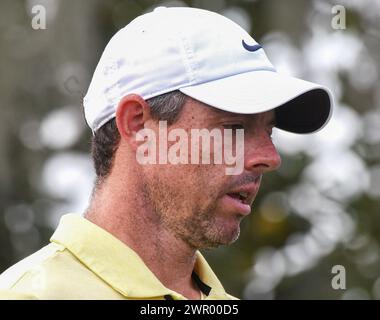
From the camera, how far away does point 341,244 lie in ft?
26.3

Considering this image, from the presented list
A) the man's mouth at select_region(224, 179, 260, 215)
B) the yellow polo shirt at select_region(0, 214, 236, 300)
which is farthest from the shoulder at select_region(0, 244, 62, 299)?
the man's mouth at select_region(224, 179, 260, 215)

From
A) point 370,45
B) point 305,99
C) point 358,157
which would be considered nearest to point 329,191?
point 358,157

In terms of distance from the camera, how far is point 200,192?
2.61 m

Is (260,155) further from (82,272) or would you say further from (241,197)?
(82,272)

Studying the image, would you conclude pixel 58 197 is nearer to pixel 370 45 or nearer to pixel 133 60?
pixel 370 45

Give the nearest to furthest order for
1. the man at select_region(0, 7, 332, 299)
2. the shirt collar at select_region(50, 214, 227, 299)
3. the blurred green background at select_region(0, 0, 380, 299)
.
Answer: the shirt collar at select_region(50, 214, 227, 299) → the man at select_region(0, 7, 332, 299) → the blurred green background at select_region(0, 0, 380, 299)

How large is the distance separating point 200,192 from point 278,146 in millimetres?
5240

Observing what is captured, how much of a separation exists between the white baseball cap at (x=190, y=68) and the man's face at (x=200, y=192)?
0.05m

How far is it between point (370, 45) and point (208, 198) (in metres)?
5.86

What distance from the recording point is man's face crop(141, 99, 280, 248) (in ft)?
8.55

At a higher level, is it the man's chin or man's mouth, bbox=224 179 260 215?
man's mouth, bbox=224 179 260 215

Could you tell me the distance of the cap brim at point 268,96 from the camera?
102 inches

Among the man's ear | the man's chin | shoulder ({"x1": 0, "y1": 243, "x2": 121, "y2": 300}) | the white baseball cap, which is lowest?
shoulder ({"x1": 0, "y1": 243, "x2": 121, "y2": 300})

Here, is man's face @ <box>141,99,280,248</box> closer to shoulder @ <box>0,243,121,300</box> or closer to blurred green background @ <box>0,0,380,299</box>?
shoulder @ <box>0,243,121,300</box>
